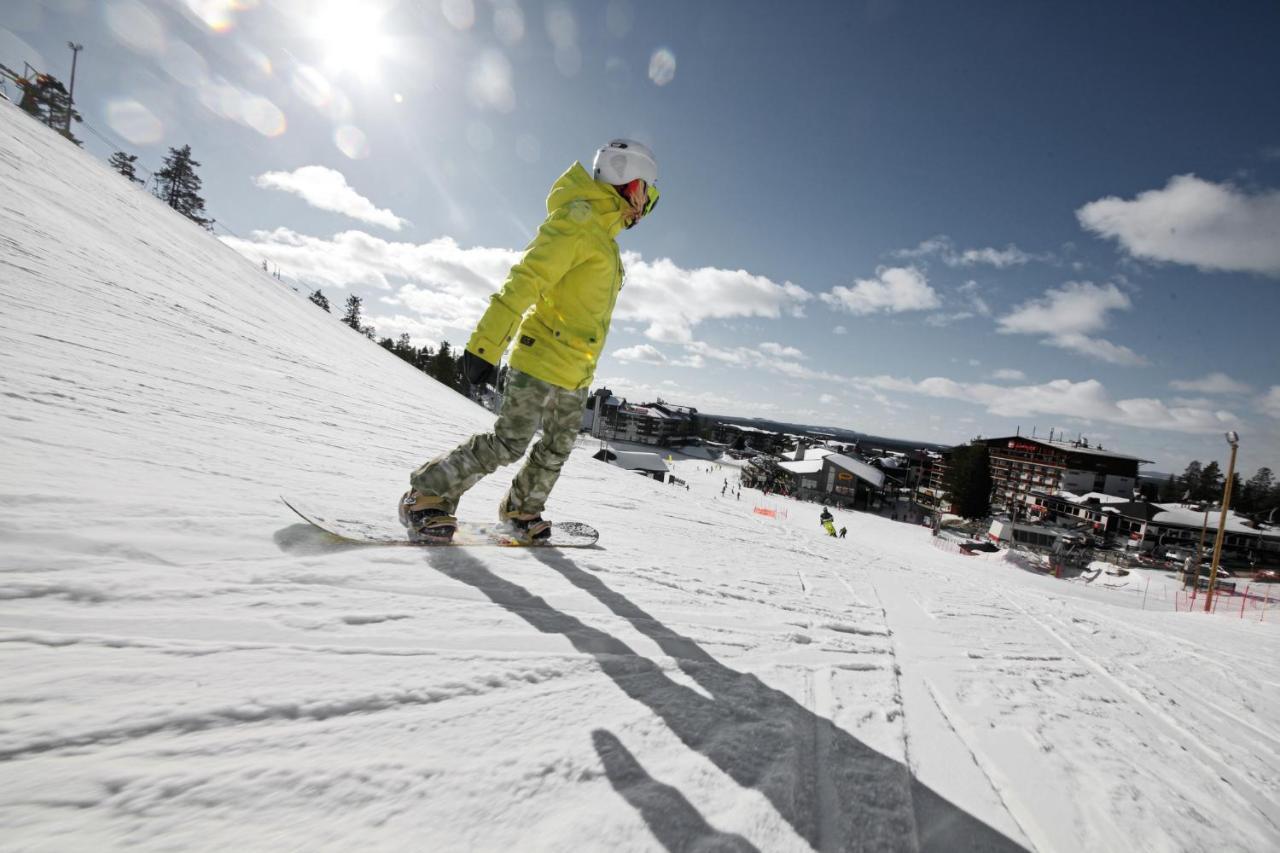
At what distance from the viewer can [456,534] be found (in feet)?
8.54

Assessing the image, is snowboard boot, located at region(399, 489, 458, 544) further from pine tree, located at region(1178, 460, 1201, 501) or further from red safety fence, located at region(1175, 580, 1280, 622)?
pine tree, located at region(1178, 460, 1201, 501)

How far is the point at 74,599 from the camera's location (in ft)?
4.03

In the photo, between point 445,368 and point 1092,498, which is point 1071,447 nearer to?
point 1092,498

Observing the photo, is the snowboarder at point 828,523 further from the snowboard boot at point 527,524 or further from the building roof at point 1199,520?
the building roof at point 1199,520

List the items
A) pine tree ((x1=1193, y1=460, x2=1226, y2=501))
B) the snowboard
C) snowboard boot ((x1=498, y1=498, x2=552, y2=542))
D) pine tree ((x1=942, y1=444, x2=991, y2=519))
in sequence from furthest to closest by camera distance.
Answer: pine tree ((x1=1193, y1=460, x2=1226, y2=501)), pine tree ((x1=942, y1=444, x2=991, y2=519)), snowboard boot ((x1=498, y1=498, x2=552, y2=542)), the snowboard

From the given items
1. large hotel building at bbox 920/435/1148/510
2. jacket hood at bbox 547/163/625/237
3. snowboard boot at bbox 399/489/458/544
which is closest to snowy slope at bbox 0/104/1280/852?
snowboard boot at bbox 399/489/458/544

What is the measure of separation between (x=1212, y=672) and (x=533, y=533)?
459 centimetres

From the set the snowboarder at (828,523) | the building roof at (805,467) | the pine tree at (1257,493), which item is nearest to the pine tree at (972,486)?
the building roof at (805,467)

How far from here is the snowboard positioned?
2145 mm

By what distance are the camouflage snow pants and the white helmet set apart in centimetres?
129

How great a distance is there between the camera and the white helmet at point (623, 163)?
2904mm

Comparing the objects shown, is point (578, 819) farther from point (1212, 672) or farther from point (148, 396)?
point (1212, 672)

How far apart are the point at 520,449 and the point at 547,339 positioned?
2.11 ft

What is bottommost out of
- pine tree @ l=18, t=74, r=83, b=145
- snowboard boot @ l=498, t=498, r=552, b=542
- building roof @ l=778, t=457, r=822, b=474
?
building roof @ l=778, t=457, r=822, b=474
